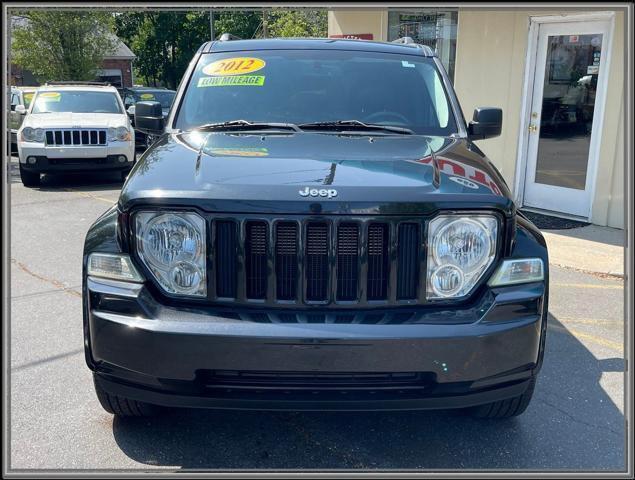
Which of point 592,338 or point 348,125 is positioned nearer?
point 348,125

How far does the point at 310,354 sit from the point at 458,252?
2.51 ft

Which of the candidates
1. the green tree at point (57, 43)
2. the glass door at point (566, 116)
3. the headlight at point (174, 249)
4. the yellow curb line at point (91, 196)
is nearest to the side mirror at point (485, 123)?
the headlight at point (174, 249)

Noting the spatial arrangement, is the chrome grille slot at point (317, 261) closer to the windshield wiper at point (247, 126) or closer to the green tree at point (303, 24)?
the windshield wiper at point (247, 126)

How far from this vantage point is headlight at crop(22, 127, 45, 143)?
10633mm

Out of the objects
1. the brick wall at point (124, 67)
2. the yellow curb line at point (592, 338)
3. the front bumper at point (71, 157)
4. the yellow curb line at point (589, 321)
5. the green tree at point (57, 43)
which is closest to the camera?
the yellow curb line at point (592, 338)

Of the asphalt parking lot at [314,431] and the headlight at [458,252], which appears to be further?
the asphalt parking lot at [314,431]

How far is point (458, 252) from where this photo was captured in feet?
8.67

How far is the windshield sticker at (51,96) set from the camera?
1166 cm

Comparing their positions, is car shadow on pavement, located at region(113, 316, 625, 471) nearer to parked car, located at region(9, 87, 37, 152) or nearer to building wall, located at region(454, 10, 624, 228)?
building wall, located at region(454, 10, 624, 228)

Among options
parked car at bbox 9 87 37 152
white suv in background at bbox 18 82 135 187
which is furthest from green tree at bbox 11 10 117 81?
white suv in background at bbox 18 82 135 187

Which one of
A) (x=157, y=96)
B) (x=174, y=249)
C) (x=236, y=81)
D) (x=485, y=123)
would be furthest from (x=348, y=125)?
(x=157, y=96)

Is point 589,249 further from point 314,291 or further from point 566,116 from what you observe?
point 314,291

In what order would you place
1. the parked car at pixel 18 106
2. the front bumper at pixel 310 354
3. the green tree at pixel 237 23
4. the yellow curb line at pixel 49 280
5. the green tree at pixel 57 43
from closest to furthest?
the front bumper at pixel 310 354 < the yellow curb line at pixel 49 280 < the parked car at pixel 18 106 < the green tree at pixel 57 43 < the green tree at pixel 237 23

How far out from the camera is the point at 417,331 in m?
2.49
